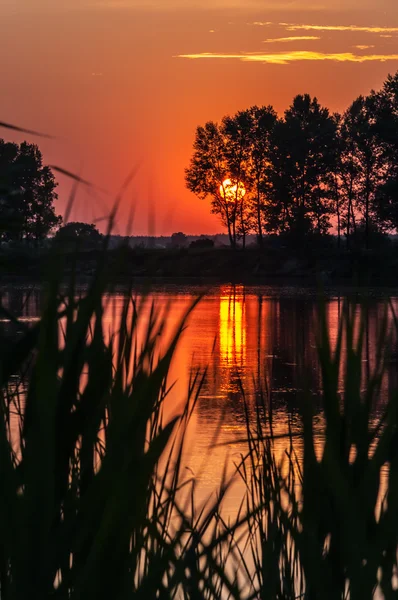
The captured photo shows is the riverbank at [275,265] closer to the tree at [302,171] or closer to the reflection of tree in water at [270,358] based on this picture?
the tree at [302,171]

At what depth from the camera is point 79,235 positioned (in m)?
1.96

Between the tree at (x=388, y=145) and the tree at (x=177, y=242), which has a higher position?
the tree at (x=388, y=145)

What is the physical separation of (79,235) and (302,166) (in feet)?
259

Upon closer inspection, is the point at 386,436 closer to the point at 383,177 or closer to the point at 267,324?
the point at 267,324

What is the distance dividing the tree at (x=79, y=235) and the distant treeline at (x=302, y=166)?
2497 inches

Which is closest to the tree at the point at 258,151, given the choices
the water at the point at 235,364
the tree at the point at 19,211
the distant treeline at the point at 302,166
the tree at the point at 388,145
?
the distant treeline at the point at 302,166

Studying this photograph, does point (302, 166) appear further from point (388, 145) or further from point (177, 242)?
point (177, 242)

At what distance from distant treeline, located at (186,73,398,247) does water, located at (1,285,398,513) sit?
32.1 m

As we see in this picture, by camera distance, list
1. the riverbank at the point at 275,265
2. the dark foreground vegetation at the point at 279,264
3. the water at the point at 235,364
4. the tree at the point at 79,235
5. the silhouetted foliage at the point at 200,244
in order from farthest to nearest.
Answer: the silhouetted foliage at the point at 200,244
the dark foreground vegetation at the point at 279,264
the riverbank at the point at 275,265
the water at the point at 235,364
the tree at the point at 79,235

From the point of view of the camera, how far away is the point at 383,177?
237 ft

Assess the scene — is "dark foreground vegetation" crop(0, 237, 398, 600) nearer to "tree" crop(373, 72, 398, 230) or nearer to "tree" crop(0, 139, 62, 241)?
"tree" crop(0, 139, 62, 241)

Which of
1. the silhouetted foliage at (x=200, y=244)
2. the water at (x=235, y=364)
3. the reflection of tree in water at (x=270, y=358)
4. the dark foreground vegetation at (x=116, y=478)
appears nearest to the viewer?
the dark foreground vegetation at (x=116, y=478)

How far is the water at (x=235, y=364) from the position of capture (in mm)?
3922

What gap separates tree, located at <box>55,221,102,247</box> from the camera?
1861mm
